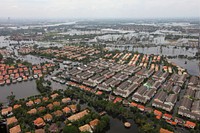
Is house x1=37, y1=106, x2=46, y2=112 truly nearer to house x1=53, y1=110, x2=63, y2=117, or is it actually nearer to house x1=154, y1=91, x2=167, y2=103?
house x1=53, y1=110, x2=63, y2=117

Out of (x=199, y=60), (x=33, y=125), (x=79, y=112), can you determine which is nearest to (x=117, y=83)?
(x=79, y=112)

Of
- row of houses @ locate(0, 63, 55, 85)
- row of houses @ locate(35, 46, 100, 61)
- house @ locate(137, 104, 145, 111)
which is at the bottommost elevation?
house @ locate(137, 104, 145, 111)

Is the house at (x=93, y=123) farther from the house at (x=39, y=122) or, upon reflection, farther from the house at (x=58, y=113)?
the house at (x=39, y=122)

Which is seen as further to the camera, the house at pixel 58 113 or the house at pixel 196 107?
the house at pixel 196 107

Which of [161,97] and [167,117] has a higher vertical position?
[161,97]

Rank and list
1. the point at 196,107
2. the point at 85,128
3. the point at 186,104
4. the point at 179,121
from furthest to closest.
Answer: the point at 186,104 → the point at 196,107 → the point at 179,121 → the point at 85,128

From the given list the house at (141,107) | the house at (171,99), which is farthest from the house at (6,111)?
the house at (171,99)

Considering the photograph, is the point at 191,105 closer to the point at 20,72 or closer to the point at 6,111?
the point at 6,111

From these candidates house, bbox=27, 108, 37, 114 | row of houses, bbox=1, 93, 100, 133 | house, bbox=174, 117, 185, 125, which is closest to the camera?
row of houses, bbox=1, 93, 100, 133

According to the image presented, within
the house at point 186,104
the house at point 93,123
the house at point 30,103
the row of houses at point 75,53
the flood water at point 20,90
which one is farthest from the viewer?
the row of houses at point 75,53

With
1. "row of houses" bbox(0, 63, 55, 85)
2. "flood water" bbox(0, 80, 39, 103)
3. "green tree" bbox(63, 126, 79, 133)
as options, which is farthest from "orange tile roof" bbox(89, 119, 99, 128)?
"row of houses" bbox(0, 63, 55, 85)

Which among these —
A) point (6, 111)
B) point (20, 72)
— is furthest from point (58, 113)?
point (20, 72)
